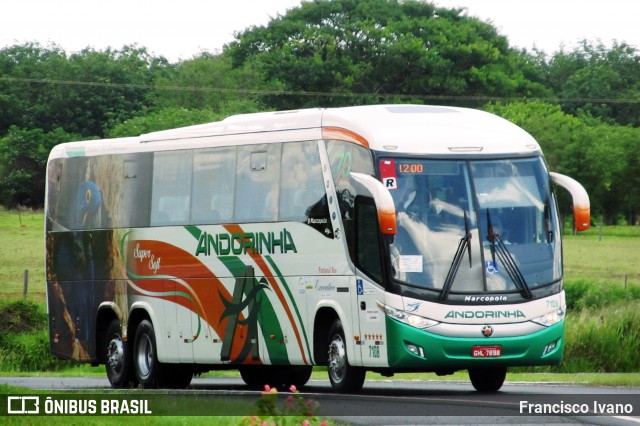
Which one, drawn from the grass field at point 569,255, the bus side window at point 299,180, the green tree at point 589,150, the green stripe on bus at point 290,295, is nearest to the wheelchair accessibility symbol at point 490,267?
the bus side window at point 299,180

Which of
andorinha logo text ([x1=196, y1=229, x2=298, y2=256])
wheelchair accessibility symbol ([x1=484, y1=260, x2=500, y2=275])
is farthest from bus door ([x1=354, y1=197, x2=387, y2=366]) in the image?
andorinha logo text ([x1=196, y1=229, x2=298, y2=256])

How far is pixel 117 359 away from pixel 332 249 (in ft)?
19.3

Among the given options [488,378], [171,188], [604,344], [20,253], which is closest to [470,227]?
[488,378]

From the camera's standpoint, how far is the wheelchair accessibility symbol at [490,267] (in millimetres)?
19255

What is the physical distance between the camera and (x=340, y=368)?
20.1 metres

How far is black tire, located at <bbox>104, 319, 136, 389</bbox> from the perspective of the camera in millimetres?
24516

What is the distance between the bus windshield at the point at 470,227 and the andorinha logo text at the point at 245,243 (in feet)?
7.20

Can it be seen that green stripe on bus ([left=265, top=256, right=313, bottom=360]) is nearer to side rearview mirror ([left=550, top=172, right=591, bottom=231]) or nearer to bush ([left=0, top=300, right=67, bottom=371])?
side rearview mirror ([left=550, top=172, right=591, bottom=231])

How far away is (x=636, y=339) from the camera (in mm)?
31453

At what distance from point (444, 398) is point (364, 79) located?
65.2 m

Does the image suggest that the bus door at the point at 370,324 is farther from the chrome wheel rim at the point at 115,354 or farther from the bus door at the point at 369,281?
the chrome wheel rim at the point at 115,354

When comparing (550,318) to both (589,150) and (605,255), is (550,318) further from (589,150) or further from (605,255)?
(589,150)

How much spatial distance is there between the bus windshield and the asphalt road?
4.70 ft

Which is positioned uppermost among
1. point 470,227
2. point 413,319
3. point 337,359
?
point 470,227
